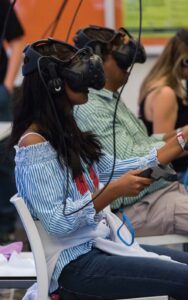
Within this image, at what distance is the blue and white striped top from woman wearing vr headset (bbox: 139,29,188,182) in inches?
59.8

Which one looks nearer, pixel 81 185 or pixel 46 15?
pixel 81 185

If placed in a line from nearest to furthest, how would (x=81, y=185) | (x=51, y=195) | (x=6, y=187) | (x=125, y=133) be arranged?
1. (x=51, y=195)
2. (x=81, y=185)
3. (x=125, y=133)
4. (x=6, y=187)

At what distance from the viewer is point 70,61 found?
100 inches

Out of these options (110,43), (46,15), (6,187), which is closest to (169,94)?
(110,43)

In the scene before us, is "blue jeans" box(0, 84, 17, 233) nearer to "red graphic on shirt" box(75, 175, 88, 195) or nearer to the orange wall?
the orange wall

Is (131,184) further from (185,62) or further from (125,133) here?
(185,62)

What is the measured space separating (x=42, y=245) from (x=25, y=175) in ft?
0.78

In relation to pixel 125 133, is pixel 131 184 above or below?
above

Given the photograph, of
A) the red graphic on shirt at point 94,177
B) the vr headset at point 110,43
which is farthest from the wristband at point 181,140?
the vr headset at point 110,43

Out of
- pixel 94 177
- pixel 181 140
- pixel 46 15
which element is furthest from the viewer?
pixel 46 15

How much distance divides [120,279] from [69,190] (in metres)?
0.33

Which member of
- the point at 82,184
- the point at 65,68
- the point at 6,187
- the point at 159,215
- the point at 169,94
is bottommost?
the point at 6,187

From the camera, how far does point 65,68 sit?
252 cm

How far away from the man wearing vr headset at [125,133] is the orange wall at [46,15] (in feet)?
7.28
